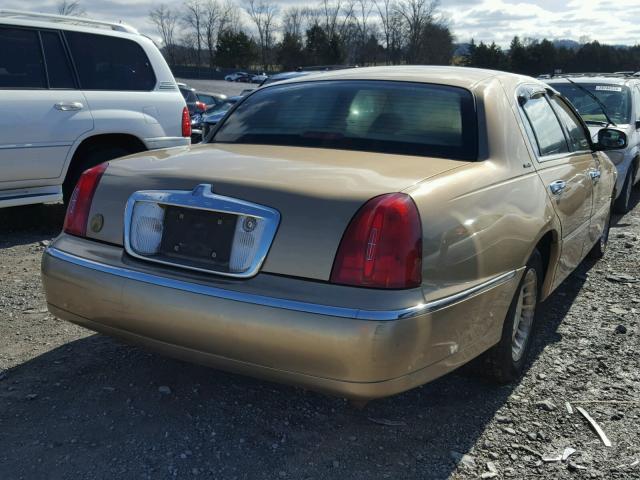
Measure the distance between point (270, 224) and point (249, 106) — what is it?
1.55 meters

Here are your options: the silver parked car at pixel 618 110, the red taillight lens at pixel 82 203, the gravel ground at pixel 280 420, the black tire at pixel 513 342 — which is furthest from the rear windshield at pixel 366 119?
the silver parked car at pixel 618 110

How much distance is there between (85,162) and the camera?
6273 mm

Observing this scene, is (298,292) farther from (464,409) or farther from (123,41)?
(123,41)

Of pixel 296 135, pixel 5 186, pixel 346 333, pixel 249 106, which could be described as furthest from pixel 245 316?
pixel 5 186

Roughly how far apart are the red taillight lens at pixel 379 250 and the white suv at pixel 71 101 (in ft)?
14.3

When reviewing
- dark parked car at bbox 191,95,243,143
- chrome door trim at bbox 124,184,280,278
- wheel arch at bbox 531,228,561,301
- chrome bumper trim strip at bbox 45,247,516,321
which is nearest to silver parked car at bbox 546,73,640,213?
wheel arch at bbox 531,228,561,301

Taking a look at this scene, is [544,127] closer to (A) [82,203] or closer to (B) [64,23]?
(A) [82,203]

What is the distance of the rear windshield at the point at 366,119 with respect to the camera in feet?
10.1

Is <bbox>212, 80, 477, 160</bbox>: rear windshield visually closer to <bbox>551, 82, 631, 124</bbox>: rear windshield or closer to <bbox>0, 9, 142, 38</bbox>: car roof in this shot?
<bbox>0, 9, 142, 38</bbox>: car roof

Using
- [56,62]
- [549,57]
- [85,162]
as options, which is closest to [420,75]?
[85,162]

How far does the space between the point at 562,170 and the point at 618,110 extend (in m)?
5.27

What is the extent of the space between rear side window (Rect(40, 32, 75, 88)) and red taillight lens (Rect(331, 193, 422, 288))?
4.69 m

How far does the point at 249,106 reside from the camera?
378cm

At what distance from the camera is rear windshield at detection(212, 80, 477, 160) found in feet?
10.1
